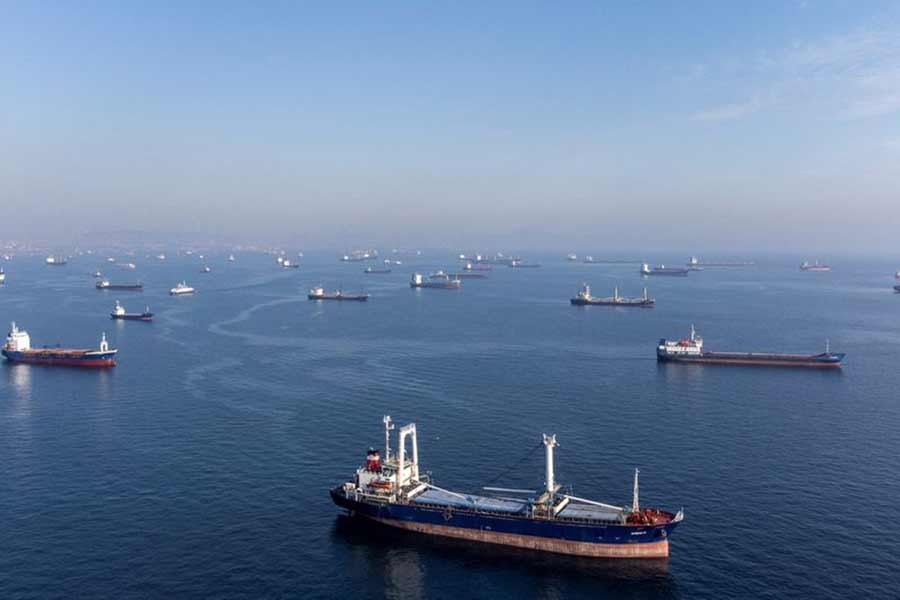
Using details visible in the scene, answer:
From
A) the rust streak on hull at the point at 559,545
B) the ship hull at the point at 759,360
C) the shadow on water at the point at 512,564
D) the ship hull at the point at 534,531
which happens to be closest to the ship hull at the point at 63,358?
the shadow on water at the point at 512,564

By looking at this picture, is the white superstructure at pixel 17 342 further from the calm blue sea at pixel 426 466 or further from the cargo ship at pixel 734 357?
the cargo ship at pixel 734 357

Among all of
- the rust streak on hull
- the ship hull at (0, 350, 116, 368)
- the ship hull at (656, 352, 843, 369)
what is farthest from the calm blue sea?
the ship hull at (656, 352, 843, 369)

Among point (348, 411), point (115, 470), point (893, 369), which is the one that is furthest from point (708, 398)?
point (115, 470)

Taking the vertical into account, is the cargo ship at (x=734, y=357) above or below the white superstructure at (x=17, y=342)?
below

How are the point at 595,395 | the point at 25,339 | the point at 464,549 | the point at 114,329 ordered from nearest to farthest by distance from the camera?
the point at 464,549 < the point at 595,395 < the point at 25,339 < the point at 114,329

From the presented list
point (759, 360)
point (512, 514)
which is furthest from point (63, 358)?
point (759, 360)

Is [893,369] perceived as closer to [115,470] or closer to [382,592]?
[382,592]

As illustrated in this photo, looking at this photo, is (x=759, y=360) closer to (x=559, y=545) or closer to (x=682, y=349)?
(x=682, y=349)
